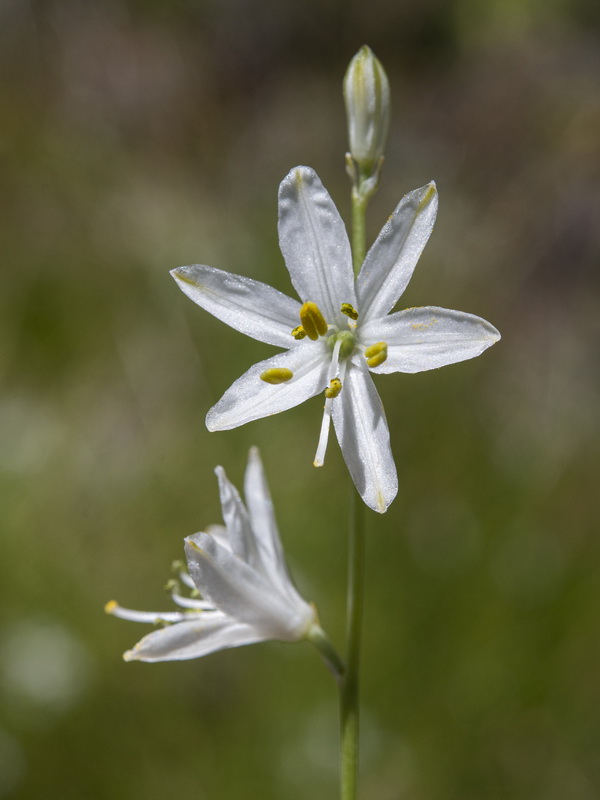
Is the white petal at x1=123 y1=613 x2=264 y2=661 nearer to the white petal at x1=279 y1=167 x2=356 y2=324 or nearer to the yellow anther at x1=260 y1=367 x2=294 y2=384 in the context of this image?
the yellow anther at x1=260 y1=367 x2=294 y2=384

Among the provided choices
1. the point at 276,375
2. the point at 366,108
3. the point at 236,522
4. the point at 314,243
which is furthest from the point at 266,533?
the point at 366,108

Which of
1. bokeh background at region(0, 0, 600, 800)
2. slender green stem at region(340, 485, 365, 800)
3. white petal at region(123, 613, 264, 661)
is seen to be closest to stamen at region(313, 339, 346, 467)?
slender green stem at region(340, 485, 365, 800)

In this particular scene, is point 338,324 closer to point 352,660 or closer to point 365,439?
point 365,439

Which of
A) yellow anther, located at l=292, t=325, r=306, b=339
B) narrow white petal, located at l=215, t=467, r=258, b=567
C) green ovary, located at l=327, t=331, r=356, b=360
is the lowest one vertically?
narrow white petal, located at l=215, t=467, r=258, b=567

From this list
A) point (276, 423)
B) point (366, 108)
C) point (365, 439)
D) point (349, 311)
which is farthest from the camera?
point (276, 423)

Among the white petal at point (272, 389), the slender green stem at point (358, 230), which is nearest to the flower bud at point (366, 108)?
the slender green stem at point (358, 230)

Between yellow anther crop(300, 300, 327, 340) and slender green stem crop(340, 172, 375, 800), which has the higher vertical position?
yellow anther crop(300, 300, 327, 340)
